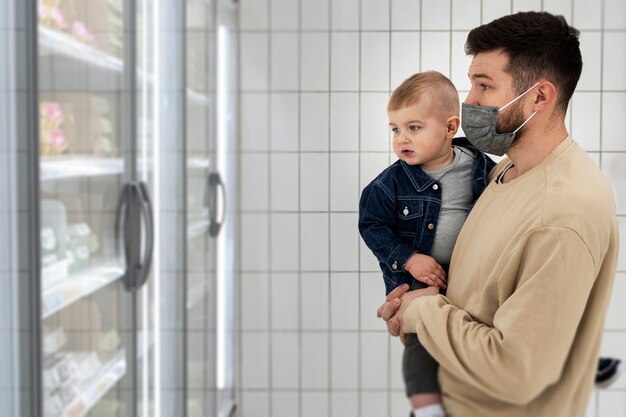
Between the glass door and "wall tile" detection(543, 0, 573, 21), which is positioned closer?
"wall tile" detection(543, 0, 573, 21)

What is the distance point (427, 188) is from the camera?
0.88 m

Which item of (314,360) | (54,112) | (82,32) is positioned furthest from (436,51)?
(82,32)

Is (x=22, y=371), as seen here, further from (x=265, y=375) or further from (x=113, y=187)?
(x=113, y=187)

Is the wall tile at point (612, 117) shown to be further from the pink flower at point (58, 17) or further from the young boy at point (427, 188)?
the pink flower at point (58, 17)

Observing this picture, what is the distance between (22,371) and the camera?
49.9 inches

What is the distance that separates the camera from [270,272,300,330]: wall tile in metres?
1.18

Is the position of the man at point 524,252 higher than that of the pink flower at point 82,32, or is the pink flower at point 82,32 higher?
the pink flower at point 82,32

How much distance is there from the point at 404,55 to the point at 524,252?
35cm

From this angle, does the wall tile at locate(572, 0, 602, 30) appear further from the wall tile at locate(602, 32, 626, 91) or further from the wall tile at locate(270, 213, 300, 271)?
the wall tile at locate(270, 213, 300, 271)

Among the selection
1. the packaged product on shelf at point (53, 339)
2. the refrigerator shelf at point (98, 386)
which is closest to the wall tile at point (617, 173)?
the packaged product on shelf at point (53, 339)

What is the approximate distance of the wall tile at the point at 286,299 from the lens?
1.18 metres

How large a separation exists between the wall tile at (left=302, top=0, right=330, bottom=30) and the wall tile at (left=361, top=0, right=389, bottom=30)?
0.06 m

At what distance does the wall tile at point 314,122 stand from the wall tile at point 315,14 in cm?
10

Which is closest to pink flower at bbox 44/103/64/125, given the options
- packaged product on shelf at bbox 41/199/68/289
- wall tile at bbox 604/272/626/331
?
packaged product on shelf at bbox 41/199/68/289
